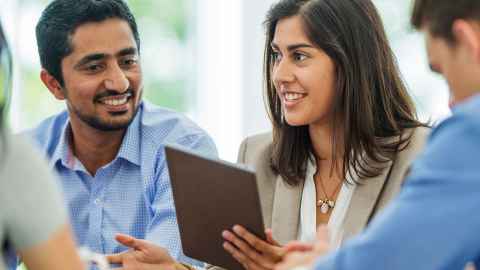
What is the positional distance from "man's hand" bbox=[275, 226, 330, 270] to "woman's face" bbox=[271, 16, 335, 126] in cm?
81

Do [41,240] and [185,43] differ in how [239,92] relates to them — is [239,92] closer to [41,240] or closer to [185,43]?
[185,43]

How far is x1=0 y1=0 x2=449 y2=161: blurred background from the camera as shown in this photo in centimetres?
448

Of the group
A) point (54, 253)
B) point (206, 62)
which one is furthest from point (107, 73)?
point (206, 62)

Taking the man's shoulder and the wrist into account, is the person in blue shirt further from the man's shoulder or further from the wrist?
the man's shoulder

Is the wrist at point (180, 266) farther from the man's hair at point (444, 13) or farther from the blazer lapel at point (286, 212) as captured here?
the man's hair at point (444, 13)

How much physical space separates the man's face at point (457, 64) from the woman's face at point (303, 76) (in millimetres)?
913

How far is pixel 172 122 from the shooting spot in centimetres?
260

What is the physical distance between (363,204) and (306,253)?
734 mm

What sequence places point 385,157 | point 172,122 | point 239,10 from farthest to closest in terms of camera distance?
1. point 239,10
2. point 172,122
3. point 385,157

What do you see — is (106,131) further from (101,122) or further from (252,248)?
(252,248)

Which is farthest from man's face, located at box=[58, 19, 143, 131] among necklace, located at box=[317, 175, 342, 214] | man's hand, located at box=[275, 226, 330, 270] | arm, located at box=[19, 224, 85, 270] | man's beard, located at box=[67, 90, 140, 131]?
arm, located at box=[19, 224, 85, 270]

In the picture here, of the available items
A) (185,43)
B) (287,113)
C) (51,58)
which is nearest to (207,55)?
(185,43)

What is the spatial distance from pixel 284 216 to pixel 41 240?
1152 millimetres

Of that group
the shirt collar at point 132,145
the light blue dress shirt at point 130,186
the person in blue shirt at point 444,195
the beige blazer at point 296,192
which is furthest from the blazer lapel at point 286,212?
the person in blue shirt at point 444,195
